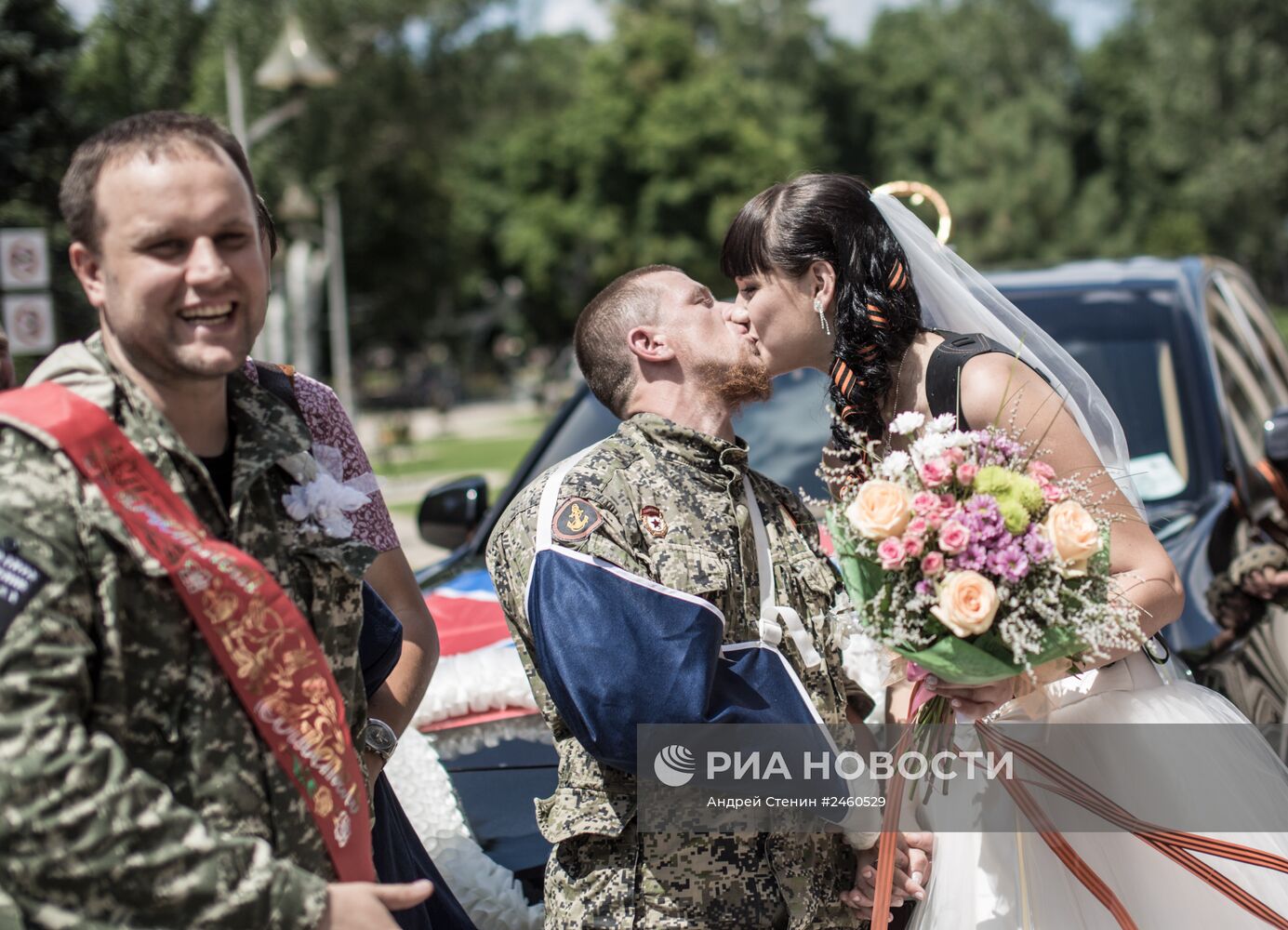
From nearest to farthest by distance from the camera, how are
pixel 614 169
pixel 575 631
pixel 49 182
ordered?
pixel 575 631, pixel 49 182, pixel 614 169

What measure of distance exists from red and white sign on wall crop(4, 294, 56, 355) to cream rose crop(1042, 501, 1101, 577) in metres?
7.59

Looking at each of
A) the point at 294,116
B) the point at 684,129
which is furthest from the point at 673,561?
the point at 684,129

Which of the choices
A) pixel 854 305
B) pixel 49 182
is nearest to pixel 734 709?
pixel 854 305

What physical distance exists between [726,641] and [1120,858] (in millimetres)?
949

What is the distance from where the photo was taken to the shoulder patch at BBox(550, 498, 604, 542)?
7.42 feet

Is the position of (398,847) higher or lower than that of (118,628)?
lower

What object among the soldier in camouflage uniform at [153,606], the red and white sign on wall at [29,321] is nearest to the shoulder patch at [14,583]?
the soldier in camouflage uniform at [153,606]

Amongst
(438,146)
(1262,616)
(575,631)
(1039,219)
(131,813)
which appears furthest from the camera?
(1039,219)

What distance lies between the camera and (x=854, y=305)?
8.92 feet

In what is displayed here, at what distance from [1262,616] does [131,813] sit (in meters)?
3.23

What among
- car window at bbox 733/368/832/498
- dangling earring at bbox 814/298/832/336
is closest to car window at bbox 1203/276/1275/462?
car window at bbox 733/368/832/498

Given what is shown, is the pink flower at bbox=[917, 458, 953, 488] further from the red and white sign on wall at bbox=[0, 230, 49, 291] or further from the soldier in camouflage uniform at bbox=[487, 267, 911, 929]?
the red and white sign on wall at bbox=[0, 230, 49, 291]

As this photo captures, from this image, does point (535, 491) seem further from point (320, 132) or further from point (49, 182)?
point (320, 132)

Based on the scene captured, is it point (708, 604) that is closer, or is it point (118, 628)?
point (118, 628)
